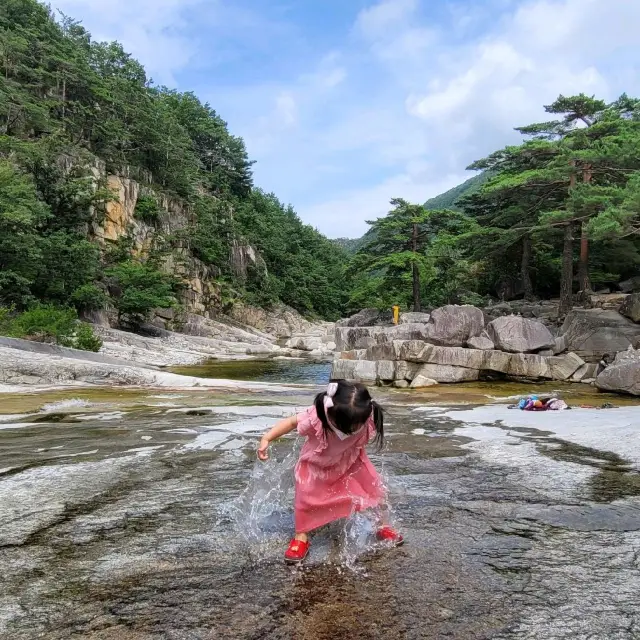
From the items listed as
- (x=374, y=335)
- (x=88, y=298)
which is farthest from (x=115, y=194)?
(x=374, y=335)

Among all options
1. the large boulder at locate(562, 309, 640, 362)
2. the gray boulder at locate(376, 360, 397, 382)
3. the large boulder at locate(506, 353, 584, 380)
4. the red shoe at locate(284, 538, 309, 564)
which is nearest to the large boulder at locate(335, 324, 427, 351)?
the gray boulder at locate(376, 360, 397, 382)

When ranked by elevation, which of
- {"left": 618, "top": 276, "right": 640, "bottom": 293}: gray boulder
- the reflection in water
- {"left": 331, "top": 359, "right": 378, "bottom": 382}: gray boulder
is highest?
{"left": 618, "top": 276, "right": 640, "bottom": 293}: gray boulder

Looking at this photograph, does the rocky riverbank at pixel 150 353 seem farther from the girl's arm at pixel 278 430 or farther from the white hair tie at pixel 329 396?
the white hair tie at pixel 329 396

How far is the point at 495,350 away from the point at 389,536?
15.1 meters

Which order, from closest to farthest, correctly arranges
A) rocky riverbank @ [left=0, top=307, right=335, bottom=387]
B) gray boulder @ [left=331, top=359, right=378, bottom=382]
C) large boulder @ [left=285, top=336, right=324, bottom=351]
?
rocky riverbank @ [left=0, top=307, right=335, bottom=387]
gray boulder @ [left=331, top=359, right=378, bottom=382]
large boulder @ [left=285, top=336, right=324, bottom=351]

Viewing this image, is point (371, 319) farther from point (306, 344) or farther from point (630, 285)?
point (630, 285)

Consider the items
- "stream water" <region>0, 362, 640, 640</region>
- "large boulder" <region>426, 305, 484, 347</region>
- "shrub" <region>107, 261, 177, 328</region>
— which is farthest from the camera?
"shrub" <region>107, 261, 177, 328</region>

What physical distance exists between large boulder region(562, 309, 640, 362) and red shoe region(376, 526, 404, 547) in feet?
51.8

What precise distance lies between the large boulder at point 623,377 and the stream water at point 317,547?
8.58m

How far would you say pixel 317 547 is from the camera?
8.80ft

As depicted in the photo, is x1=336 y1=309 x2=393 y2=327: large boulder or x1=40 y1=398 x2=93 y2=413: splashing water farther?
x1=336 y1=309 x2=393 y2=327: large boulder

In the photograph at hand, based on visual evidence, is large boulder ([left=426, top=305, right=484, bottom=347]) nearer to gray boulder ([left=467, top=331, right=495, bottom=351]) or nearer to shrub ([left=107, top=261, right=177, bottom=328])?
gray boulder ([left=467, top=331, right=495, bottom=351])

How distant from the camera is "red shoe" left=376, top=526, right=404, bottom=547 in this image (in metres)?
2.70

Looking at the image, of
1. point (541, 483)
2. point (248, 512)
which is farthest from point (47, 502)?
point (541, 483)
